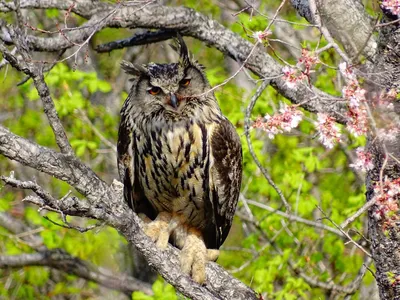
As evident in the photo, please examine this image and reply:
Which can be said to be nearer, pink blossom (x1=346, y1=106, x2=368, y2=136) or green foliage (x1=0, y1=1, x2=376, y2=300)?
pink blossom (x1=346, y1=106, x2=368, y2=136)

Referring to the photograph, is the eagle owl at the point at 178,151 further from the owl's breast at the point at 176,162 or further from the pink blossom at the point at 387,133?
the pink blossom at the point at 387,133

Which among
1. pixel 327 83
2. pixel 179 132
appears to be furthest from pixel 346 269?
pixel 179 132

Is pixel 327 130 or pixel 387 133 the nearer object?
pixel 387 133

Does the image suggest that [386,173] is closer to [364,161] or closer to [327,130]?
[364,161]

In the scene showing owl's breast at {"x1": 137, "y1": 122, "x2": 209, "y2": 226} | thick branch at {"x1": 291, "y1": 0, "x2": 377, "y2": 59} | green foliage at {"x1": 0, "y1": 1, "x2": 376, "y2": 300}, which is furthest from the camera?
green foliage at {"x1": 0, "y1": 1, "x2": 376, "y2": 300}

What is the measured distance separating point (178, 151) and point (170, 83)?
→ 426 mm

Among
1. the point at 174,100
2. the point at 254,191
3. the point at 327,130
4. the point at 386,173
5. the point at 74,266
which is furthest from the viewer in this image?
the point at 74,266

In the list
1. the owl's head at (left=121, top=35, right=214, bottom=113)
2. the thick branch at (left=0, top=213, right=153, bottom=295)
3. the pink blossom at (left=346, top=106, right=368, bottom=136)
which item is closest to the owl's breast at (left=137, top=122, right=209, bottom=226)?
the owl's head at (left=121, top=35, right=214, bottom=113)

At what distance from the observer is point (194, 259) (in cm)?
476

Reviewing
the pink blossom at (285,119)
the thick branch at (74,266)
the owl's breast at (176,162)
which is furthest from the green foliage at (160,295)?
the pink blossom at (285,119)

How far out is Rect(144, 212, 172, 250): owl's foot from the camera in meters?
4.78

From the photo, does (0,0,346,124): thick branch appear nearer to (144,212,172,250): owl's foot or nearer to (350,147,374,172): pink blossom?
(144,212,172,250): owl's foot

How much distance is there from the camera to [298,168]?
7250mm

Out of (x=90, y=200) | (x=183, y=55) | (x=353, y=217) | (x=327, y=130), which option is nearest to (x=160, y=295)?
(x=183, y=55)
